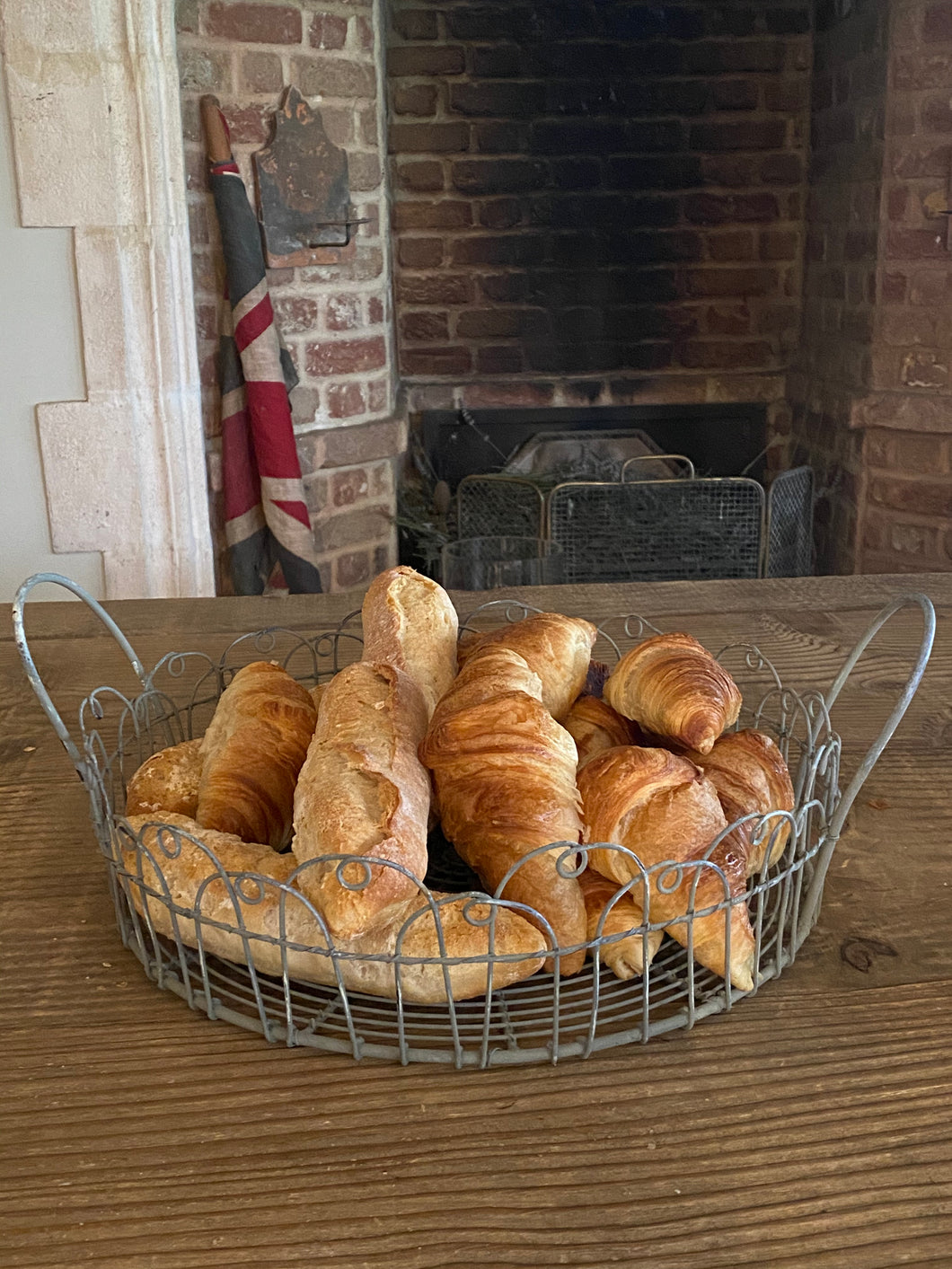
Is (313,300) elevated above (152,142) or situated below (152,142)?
below

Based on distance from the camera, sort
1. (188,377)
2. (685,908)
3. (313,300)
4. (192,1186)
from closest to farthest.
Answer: (192,1186)
(685,908)
(188,377)
(313,300)

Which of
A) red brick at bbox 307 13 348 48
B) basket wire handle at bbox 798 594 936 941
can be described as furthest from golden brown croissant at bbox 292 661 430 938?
red brick at bbox 307 13 348 48

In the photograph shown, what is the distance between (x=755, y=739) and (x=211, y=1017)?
406 millimetres

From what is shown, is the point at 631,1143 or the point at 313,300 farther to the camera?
the point at 313,300

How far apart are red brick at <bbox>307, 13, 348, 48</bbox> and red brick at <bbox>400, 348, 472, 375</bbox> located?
918 mm

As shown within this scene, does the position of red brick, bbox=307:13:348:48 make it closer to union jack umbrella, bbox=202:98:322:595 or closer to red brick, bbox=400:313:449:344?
union jack umbrella, bbox=202:98:322:595

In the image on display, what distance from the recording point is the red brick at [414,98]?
10.2 feet

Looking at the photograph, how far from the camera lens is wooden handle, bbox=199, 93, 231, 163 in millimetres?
2395

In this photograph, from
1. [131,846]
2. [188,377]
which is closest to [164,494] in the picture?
[188,377]

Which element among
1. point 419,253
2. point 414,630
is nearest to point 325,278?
point 419,253

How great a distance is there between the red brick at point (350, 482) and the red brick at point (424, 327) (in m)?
0.58

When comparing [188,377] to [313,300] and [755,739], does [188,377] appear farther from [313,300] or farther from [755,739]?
[755,739]

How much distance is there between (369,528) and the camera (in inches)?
117

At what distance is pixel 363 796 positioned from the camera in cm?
70
